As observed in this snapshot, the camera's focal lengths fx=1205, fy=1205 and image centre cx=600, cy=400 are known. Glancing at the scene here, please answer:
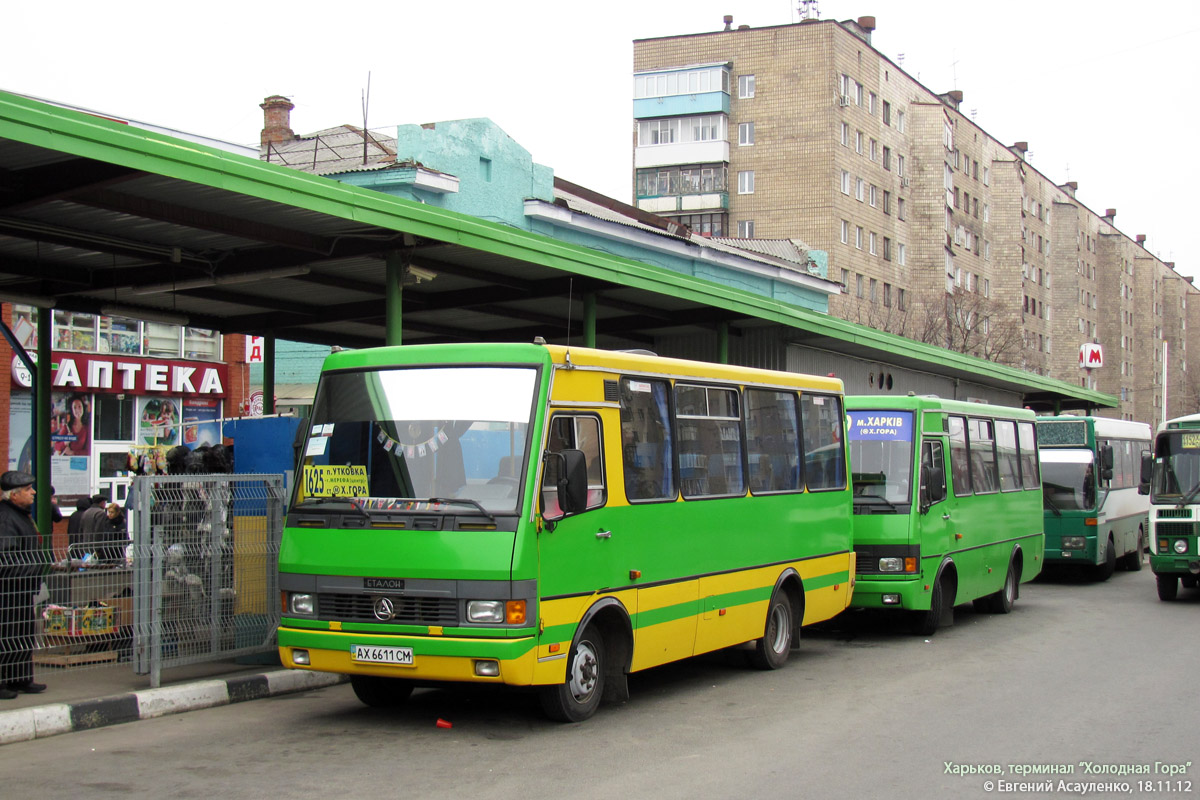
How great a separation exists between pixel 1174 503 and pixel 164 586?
14.1 meters

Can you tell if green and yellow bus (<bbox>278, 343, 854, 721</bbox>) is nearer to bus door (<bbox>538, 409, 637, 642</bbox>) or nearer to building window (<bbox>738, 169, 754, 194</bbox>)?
bus door (<bbox>538, 409, 637, 642</bbox>)

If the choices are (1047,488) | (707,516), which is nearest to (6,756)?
(707,516)

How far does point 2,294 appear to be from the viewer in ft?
47.7

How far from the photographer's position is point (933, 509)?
46.3 ft

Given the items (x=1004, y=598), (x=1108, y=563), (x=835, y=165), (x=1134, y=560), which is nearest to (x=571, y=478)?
(x=1004, y=598)

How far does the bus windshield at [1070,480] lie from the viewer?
21.7 metres

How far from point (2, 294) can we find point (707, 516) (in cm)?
932

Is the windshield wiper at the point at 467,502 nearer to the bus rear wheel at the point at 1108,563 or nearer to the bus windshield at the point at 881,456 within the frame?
the bus windshield at the point at 881,456

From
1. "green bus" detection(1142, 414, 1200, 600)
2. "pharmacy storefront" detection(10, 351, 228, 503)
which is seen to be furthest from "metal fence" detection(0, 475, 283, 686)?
"pharmacy storefront" detection(10, 351, 228, 503)

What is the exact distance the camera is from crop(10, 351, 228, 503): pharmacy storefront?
26.3m

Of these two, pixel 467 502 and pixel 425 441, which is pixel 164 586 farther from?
pixel 467 502

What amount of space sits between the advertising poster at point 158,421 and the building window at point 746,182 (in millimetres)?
42348

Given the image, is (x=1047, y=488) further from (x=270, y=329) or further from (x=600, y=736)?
(x=600, y=736)

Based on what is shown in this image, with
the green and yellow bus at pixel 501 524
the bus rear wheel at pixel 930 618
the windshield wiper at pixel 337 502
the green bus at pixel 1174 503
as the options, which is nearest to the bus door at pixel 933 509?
the bus rear wheel at pixel 930 618
